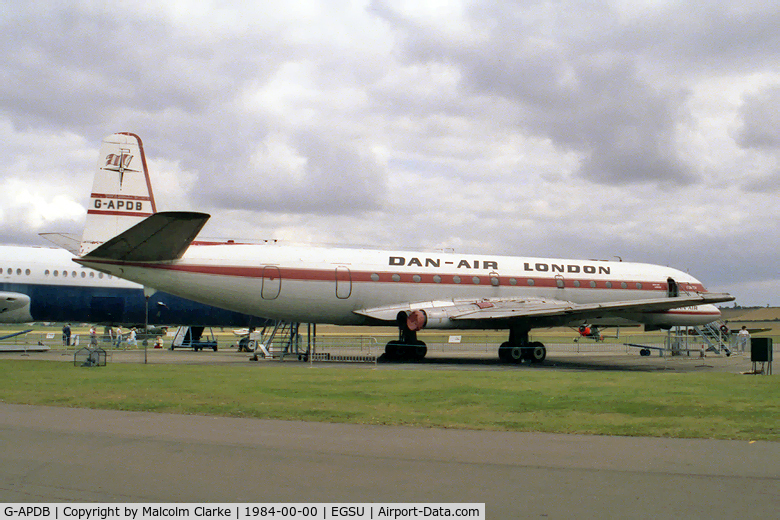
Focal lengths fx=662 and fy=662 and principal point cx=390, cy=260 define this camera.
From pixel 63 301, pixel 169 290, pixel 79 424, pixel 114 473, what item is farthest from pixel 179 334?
pixel 114 473

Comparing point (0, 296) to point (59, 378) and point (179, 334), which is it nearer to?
point (179, 334)

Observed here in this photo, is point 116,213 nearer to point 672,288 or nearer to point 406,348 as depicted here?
point 406,348

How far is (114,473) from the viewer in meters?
6.68

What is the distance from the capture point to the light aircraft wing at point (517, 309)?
24469 millimetres

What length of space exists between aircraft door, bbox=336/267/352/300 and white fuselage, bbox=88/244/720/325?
0.12 ft

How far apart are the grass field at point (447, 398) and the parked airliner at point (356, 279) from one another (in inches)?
184

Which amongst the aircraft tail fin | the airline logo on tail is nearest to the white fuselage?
the aircraft tail fin

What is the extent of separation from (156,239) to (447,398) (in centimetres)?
1200

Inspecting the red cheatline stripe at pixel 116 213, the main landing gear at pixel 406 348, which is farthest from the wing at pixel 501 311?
the red cheatline stripe at pixel 116 213

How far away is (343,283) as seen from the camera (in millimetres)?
24938

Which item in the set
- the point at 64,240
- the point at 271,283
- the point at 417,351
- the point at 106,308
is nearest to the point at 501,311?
the point at 417,351
